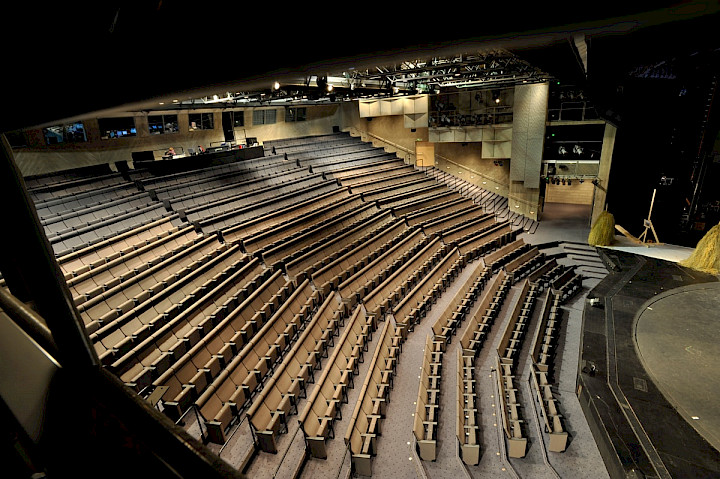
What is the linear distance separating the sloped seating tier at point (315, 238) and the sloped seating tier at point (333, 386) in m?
0.92

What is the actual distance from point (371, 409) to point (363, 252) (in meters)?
1.95

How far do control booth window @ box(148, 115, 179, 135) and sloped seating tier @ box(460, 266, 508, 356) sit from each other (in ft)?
14.3

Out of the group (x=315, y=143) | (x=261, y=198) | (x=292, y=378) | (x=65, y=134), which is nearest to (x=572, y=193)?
(x=315, y=143)

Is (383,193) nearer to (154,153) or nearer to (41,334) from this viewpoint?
(154,153)

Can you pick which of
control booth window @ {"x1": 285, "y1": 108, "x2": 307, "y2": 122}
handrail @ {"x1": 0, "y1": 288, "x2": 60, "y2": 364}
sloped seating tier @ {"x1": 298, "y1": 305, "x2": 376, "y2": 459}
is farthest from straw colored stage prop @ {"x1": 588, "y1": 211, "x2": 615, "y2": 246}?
handrail @ {"x1": 0, "y1": 288, "x2": 60, "y2": 364}

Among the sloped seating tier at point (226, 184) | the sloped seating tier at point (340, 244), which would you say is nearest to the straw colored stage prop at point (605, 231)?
the sloped seating tier at point (340, 244)

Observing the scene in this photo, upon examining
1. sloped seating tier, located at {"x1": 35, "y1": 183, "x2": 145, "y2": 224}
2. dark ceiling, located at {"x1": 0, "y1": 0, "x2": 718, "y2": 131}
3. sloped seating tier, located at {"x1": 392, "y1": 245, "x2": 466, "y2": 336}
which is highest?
A: dark ceiling, located at {"x1": 0, "y1": 0, "x2": 718, "y2": 131}

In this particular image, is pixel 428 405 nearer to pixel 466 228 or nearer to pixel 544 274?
pixel 544 274

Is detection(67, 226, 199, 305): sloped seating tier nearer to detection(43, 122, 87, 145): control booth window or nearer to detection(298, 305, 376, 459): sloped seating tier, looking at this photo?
detection(298, 305, 376, 459): sloped seating tier

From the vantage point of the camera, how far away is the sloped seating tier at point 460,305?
2760 millimetres

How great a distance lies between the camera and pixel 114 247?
306cm

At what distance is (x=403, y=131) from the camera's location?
6.96m

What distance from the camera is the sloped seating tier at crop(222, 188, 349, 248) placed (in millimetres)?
3645

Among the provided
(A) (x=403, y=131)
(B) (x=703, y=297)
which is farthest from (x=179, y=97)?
(A) (x=403, y=131)
